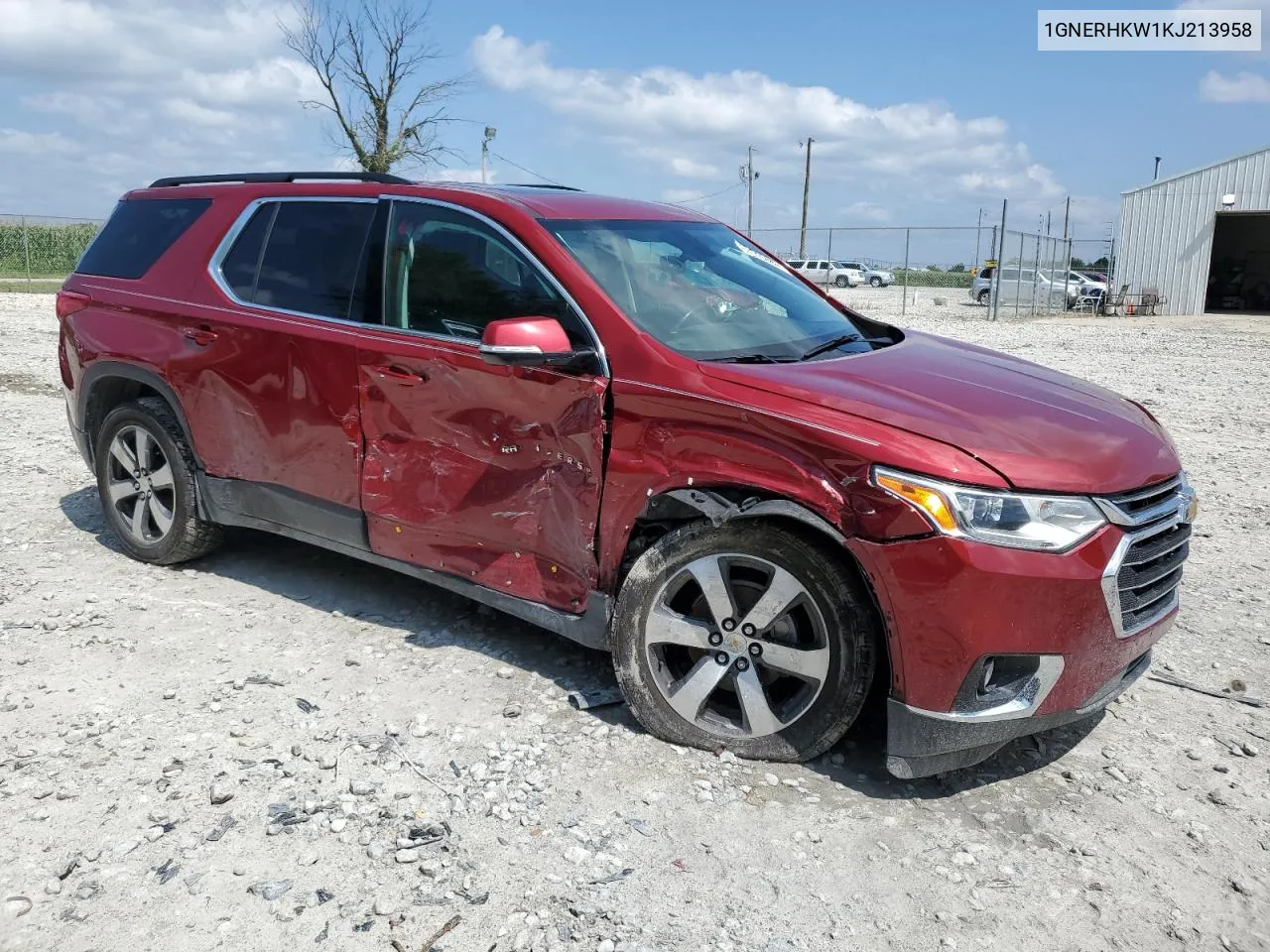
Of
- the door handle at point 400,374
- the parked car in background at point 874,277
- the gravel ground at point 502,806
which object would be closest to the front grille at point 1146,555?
the gravel ground at point 502,806

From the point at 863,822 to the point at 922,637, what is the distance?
0.64 m

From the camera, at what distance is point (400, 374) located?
383cm

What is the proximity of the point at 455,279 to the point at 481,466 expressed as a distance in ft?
2.47

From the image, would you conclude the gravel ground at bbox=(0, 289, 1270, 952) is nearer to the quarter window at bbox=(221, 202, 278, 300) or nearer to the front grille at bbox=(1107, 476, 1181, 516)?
the front grille at bbox=(1107, 476, 1181, 516)

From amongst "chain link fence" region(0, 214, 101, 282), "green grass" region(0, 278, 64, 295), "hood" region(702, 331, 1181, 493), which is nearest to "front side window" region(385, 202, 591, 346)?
"hood" region(702, 331, 1181, 493)

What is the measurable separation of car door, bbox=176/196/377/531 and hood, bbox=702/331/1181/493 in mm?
1683

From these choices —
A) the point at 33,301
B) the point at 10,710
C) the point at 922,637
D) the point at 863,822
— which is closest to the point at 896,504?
the point at 922,637

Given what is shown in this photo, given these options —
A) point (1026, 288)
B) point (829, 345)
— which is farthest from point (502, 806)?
point (1026, 288)

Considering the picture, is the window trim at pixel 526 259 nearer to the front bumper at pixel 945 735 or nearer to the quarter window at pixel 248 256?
the quarter window at pixel 248 256

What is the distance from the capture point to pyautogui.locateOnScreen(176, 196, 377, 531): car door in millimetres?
4086

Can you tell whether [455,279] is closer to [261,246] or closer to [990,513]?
[261,246]

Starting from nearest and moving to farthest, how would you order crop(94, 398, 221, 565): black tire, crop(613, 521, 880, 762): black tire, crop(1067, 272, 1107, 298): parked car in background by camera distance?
crop(613, 521, 880, 762): black tire < crop(94, 398, 221, 565): black tire < crop(1067, 272, 1107, 298): parked car in background

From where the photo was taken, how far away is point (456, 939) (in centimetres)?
251

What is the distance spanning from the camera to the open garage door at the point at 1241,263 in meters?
34.4
